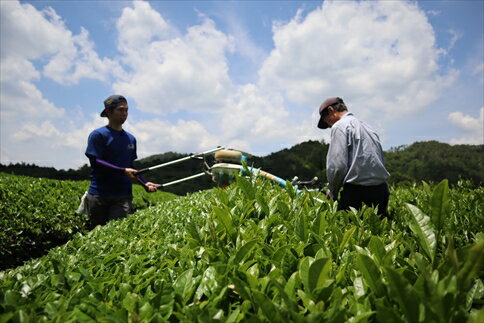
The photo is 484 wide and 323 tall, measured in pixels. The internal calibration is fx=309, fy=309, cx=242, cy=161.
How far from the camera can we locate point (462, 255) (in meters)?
0.95

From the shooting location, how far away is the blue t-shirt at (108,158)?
5016 mm

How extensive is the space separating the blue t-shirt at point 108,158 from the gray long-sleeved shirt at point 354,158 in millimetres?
3417

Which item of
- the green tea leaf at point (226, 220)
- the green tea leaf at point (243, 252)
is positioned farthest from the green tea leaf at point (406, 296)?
the green tea leaf at point (226, 220)

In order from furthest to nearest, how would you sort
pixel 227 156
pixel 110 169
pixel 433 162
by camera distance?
1. pixel 433 162
2. pixel 227 156
3. pixel 110 169

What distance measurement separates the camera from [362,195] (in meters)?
3.97

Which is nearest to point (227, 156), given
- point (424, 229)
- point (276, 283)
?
point (424, 229)

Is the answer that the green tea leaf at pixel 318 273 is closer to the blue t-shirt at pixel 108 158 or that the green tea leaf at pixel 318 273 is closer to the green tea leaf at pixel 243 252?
the green tea leaf at pixel 243 252

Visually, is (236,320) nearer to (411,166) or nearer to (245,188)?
(245,188)

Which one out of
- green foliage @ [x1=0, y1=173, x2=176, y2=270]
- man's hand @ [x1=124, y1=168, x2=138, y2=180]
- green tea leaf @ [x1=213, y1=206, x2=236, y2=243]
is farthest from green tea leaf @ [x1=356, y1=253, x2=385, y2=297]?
green foliage @ [x1=0, y1=173, x2=176, y2=270]

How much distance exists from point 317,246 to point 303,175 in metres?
15.3

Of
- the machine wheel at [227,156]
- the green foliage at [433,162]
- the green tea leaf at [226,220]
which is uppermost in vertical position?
the green foliage at [433,162]

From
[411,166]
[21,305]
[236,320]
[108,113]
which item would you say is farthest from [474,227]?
[411,166]

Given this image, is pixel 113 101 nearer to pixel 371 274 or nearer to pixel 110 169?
pixel 110 169

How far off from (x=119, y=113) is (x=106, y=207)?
5.25 feet
